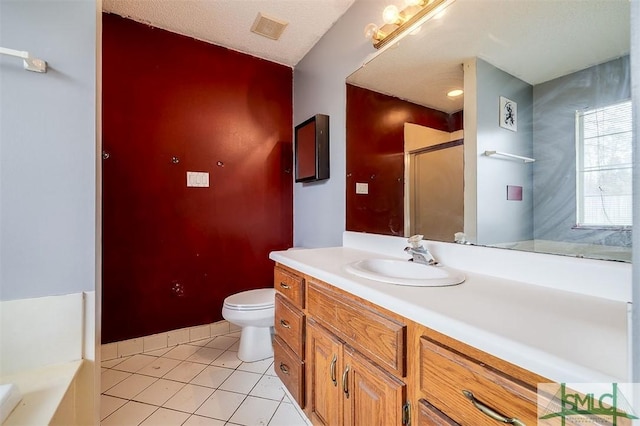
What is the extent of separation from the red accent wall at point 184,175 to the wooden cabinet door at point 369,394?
5.15ft

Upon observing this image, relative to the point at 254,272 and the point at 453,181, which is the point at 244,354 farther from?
the point at 453,181

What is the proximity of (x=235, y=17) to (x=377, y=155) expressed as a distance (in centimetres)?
139

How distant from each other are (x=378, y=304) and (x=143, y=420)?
1.37 m

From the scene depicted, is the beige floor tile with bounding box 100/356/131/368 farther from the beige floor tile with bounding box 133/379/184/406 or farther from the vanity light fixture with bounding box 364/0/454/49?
the vanity light fixture with bounding box 364/0/454/49

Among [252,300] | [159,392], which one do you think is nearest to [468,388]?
[252,300]

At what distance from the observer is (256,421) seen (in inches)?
52.7

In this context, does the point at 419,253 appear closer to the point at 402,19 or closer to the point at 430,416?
the point at 430,416

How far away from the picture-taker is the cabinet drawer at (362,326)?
77 centimetres

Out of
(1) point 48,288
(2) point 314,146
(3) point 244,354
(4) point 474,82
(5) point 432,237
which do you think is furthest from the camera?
(2) point 314,146

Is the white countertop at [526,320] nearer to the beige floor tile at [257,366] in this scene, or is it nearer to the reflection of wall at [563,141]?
the reflection of wall at [563,141]

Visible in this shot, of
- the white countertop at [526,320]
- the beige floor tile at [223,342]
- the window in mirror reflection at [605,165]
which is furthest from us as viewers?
the beige floor tile at [223,342]

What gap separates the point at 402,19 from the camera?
1.39 metres

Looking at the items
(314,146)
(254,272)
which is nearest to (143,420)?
(254,272)

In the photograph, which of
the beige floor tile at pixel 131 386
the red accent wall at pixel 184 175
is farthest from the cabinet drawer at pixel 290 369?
the red accent wall at pixel 184 175
